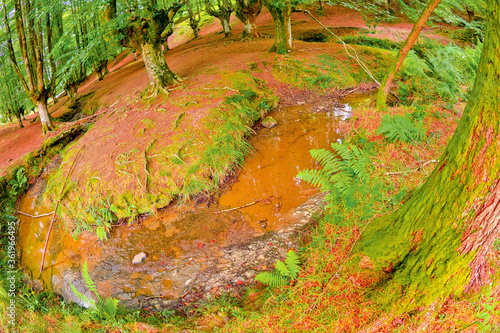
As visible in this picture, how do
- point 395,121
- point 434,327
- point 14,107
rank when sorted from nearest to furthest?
1. point 434,327
2. point 395,121
3. point 14,107

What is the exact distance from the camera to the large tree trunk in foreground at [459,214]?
1.97m

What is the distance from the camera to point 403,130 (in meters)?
4.91

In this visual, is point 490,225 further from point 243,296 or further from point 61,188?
point 61,188

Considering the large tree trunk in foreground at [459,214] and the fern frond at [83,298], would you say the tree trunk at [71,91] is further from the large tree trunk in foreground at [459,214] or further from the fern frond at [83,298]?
the large tree trunk in foreground at [459,214]

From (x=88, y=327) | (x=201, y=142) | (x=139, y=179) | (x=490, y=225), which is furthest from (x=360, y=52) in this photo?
(x=88, y=327)

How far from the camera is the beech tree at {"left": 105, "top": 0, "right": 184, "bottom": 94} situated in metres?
7.21

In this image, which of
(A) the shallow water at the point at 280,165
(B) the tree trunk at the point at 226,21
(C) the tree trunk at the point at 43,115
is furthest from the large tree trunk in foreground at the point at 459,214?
(B) the tree trunk at the point at 226,21

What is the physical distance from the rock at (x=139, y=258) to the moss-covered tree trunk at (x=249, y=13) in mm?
11567

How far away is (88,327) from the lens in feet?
11.9

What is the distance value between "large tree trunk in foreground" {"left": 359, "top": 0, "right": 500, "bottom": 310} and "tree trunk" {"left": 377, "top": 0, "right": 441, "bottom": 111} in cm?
365

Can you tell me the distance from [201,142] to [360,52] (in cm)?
709

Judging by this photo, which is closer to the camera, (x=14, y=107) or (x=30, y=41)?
(x=30, y=41)

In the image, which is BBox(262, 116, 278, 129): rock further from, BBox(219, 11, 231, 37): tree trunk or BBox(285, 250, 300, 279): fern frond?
BBox(219, 11, 231, 37): tree trunk

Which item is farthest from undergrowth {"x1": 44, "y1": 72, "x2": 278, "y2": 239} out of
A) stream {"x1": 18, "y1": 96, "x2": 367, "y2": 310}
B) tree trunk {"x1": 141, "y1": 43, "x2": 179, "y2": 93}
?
tree trunk {"x1": 141, "y1": 43, "x2": 179, "y2": 93}
